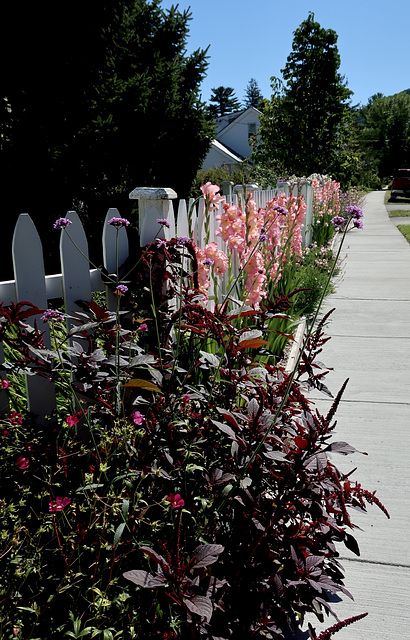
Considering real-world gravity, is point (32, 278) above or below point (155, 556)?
above

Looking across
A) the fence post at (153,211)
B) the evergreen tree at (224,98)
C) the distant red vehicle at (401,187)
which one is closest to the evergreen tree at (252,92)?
the evergreen tree at (224,98)

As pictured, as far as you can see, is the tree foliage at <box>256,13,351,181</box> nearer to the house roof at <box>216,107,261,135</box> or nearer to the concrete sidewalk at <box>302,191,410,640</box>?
the concrete sidewalk at <box>302,191,410,640</box>

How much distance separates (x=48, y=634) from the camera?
1295 mm

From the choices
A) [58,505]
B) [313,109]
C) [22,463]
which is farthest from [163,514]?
[313,109]

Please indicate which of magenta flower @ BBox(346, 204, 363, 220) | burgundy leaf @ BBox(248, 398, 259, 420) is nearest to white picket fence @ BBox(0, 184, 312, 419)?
burgundy leaf @ BBox(248, 398, 259, 420)

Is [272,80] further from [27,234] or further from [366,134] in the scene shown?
[366,134]

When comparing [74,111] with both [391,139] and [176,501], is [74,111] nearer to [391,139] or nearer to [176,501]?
[176,501]

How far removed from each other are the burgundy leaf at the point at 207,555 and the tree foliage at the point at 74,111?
6.34m

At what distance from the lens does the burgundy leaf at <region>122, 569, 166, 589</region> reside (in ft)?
4.17

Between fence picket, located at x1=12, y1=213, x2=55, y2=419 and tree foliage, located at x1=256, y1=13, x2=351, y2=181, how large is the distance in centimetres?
1520

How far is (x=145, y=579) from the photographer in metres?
1.30

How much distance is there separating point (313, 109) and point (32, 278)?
16.4m

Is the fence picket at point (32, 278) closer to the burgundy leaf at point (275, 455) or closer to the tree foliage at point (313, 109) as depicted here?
the burgundy leaf at point (275, 455)

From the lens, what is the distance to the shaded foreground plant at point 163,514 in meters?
1.34
